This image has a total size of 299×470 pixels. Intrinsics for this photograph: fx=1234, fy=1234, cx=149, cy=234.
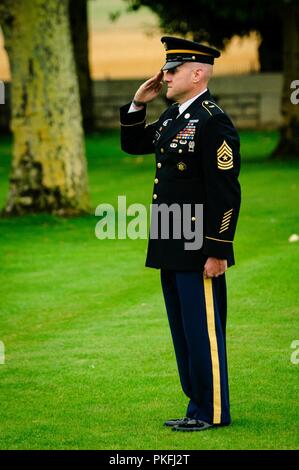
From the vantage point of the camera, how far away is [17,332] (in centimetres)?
1038

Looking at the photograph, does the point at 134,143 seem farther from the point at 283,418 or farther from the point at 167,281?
the point at 283,418

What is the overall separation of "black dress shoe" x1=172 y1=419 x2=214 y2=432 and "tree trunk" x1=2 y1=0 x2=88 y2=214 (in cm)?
1076

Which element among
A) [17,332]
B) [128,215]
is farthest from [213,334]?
[128,215]

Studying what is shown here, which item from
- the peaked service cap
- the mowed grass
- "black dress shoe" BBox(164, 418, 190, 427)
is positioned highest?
the peaked service cap

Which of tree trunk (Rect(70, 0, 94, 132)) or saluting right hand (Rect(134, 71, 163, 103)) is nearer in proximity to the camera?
saluting right hand (Rect(134, 71, 163, 103))

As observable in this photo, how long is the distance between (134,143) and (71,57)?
10603 mm

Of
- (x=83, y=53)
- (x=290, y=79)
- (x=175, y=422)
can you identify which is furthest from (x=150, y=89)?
(x=83, y=53)

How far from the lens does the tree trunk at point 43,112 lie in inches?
679

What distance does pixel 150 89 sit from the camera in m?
7.06

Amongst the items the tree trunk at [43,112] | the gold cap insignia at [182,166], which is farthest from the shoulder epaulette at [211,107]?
the tree trunk at [43,112]

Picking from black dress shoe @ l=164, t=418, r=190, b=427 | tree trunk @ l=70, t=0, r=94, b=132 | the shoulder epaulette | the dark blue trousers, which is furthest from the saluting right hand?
tree trunk @ l=70, t=0, r=94, b=132

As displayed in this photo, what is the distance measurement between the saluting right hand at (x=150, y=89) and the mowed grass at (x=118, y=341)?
6.17 feet

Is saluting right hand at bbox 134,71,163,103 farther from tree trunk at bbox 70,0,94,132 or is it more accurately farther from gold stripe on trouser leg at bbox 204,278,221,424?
tree trunk at bbox 70,0,94,132

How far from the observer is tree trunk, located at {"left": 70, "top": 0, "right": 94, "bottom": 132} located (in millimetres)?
35834
